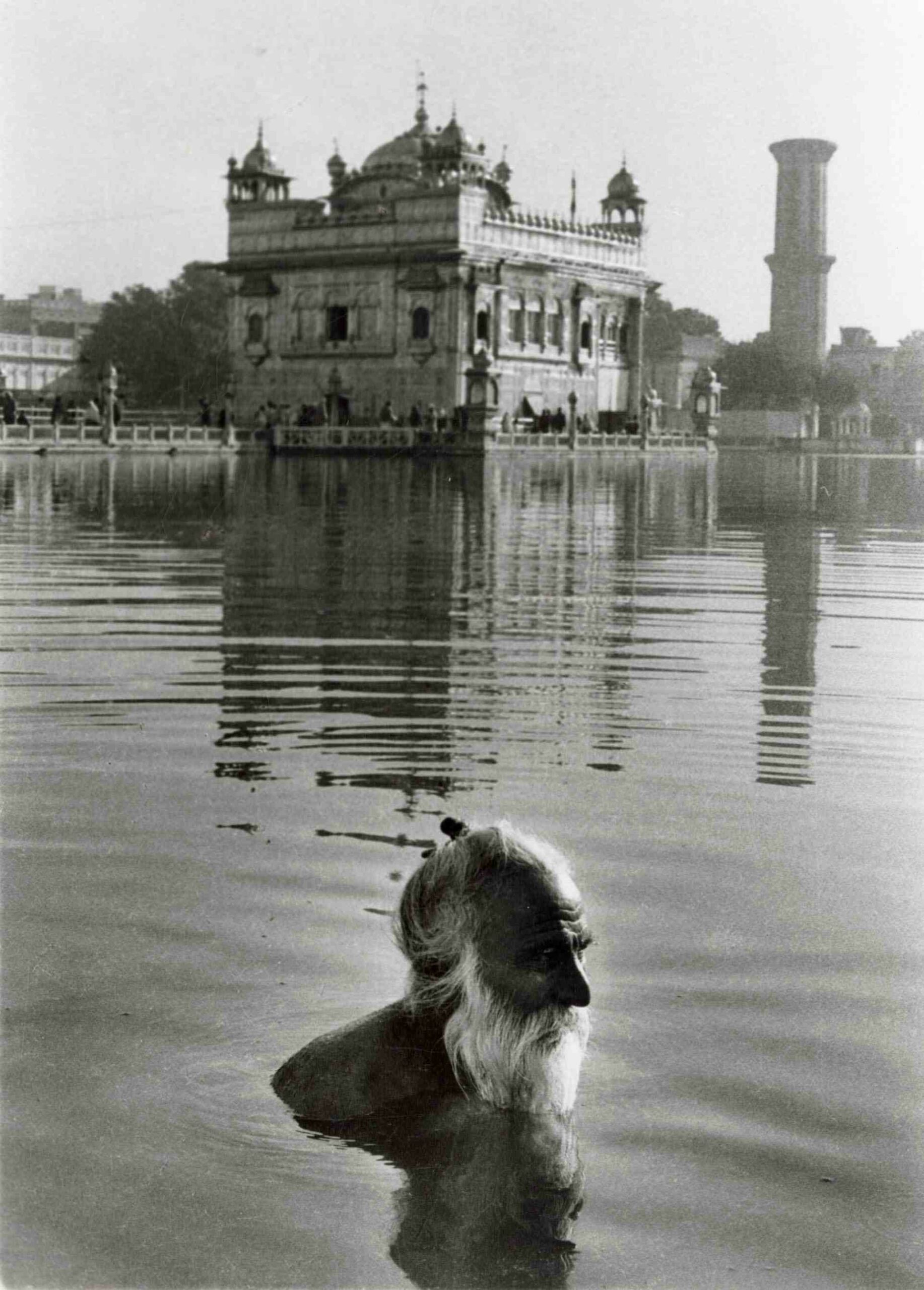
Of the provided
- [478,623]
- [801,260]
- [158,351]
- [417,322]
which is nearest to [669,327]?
[801,260]

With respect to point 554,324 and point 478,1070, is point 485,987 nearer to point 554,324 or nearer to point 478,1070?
point 478,1070

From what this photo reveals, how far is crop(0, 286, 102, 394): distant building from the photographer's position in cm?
9419

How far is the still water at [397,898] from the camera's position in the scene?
349 centimetres

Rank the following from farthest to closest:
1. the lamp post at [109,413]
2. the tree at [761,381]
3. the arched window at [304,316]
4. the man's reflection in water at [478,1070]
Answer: the tree at [761,381], the arched window at [304,316], the lamp post at [109,413], the man's reflection in water at [478,1070]

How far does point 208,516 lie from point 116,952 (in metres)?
18.9

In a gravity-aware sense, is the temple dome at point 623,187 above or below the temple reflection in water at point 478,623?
above

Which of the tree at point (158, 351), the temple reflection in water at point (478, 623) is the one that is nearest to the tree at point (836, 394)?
the tree at point (158, 351)

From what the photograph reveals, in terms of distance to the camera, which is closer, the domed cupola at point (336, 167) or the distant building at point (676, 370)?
the domed cupola at point (336, 167)

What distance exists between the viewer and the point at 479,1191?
11.9 feet

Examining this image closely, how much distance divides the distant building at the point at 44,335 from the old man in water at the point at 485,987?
3212 inches

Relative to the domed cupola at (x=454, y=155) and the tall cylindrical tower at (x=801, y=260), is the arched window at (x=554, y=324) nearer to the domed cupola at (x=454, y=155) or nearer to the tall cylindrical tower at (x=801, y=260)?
the domed cupola at (x=454, y=155)

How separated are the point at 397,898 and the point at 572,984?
134cm

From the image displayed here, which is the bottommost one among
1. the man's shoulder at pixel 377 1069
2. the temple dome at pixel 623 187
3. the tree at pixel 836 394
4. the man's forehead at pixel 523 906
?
the man's shoulder at pixel 377 1069

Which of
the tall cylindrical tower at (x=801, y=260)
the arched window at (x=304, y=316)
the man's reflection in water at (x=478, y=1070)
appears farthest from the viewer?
the tall cylindrical tower at (x=801, y=260)
